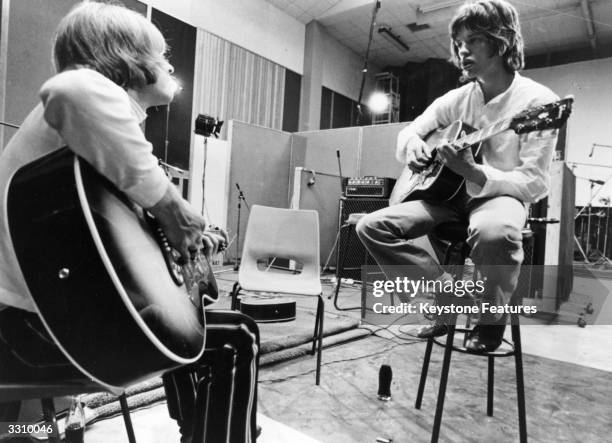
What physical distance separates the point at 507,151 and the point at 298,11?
7050 mm

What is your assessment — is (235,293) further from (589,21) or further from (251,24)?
(589,21)

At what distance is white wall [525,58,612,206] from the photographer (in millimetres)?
7141

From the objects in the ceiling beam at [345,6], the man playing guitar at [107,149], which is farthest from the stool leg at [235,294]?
the ceiling beam at [345,6]

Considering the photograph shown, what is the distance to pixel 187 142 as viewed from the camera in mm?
5949

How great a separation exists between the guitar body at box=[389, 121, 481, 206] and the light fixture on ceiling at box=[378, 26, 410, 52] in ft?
23.0

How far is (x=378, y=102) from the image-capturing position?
9.52 meters

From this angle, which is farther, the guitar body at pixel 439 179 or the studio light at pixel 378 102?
the studio light at pixel 378 102

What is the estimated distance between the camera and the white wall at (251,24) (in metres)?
5.99

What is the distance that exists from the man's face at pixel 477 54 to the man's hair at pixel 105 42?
1271mm

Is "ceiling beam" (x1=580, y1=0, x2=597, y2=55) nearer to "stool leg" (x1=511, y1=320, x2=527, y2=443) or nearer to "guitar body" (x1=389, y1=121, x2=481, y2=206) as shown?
"guitar body" (x1=389, y1=121, x2=481, y2=206)

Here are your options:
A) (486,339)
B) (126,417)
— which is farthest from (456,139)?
(126,417)

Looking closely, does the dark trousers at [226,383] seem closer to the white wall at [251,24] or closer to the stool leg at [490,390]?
the stool leg at [490,390]

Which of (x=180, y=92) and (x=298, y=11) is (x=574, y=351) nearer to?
(x=180, y=92)

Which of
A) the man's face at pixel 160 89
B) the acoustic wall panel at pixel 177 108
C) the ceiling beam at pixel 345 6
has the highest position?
the ceiling beam at pixel 345 6
